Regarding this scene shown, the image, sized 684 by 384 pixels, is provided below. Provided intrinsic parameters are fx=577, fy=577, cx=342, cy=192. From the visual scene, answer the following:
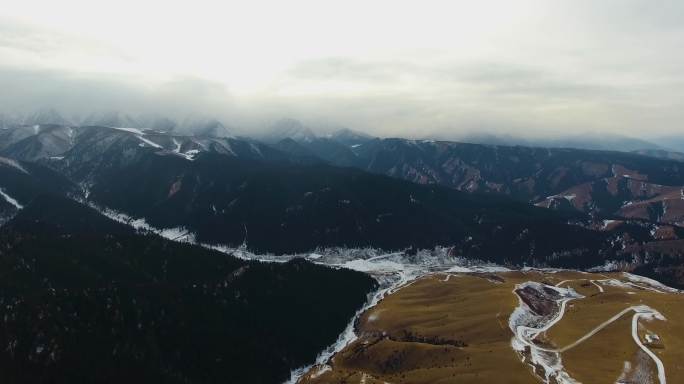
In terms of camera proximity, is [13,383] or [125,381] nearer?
[13,383]

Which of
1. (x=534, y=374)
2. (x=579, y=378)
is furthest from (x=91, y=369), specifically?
(x=579, y=378)

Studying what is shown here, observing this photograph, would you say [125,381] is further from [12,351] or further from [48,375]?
[12,351]

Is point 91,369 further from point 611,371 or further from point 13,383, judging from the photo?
point 611,371

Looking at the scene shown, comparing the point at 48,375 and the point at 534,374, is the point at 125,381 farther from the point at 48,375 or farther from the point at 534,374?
the point at 534,374

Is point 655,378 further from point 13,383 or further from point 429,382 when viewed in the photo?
point 13,383

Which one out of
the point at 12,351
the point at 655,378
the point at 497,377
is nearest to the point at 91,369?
the point at 12,351

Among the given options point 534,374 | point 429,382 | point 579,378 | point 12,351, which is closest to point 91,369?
point 12,351

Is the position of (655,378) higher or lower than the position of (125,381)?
higher
